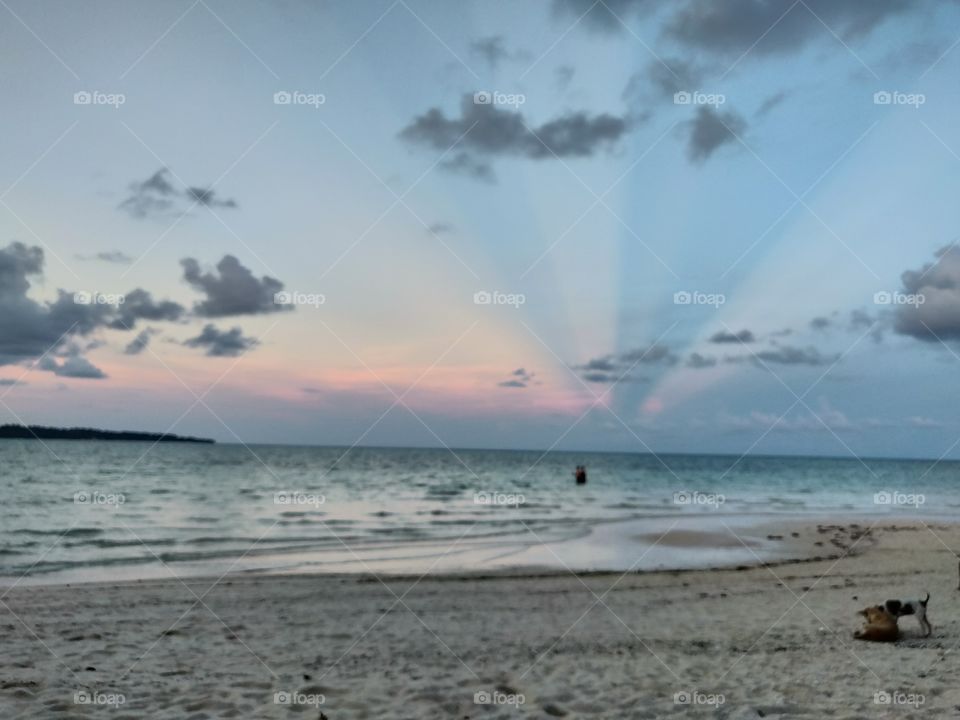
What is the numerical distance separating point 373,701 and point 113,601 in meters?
6.92

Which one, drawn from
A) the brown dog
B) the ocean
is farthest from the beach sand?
the ocean

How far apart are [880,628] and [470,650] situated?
532cm

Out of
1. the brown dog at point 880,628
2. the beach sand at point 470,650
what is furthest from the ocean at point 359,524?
the brown dog at point 880,628

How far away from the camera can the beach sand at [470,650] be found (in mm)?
7211

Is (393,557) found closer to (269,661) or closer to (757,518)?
(269,661)

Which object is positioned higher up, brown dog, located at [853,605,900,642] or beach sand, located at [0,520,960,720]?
brown dog, located at [853,605,900,642]

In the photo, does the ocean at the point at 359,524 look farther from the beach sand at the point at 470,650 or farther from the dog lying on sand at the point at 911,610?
the dog lying on sand at the point at 911,610

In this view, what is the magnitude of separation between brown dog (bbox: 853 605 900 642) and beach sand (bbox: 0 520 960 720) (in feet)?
0.71

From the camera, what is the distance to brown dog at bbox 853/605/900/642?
973cm

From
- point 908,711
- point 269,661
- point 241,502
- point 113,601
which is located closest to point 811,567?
point 908,711

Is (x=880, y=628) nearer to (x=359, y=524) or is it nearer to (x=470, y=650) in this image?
(x=470, y=650)

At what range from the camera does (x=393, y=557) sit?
18.6 m

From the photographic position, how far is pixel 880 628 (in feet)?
32.0

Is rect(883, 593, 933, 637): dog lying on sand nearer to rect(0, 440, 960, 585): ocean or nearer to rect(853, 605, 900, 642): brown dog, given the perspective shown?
rect(853, 605, 900, 642): brown dog
